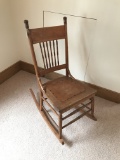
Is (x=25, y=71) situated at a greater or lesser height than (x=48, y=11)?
lesser

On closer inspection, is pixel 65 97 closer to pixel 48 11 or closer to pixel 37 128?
pixel 37 128

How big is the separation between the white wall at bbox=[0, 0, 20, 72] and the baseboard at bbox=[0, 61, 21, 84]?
0.05 meters

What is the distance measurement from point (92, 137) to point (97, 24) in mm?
1133

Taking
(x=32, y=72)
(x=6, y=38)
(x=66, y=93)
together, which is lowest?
(x=32, y=72)

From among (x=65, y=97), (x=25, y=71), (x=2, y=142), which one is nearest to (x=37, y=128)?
(x=2, y=142)

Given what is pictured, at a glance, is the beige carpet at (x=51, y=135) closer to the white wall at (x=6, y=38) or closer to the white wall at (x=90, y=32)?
the white wall at (x=90, y=32)

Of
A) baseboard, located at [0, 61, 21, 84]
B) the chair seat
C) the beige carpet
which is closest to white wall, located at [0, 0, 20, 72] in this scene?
baseboard, located at [0, 61, 21, 84]

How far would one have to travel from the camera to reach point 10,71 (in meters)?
2.45

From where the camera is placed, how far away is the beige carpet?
1479 mm

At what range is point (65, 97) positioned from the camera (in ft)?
4.93

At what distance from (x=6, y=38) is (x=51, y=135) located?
1436 millimetres

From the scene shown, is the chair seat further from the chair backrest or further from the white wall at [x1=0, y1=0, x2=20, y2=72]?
the white wall at [x1=0, y1=0, x2=20, y2=72]

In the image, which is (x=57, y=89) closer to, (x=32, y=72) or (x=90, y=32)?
(x=90, y=32)

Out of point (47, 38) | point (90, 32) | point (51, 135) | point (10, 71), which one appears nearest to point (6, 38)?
point (10, 71)
